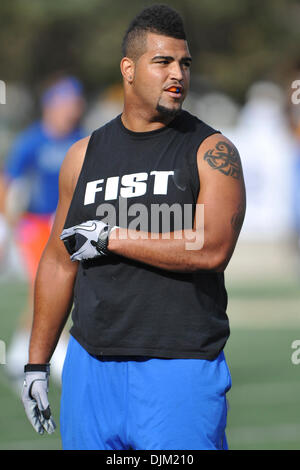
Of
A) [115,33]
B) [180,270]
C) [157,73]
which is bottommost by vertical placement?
[180,270]

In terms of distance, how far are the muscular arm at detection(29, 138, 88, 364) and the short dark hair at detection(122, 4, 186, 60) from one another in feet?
1.63

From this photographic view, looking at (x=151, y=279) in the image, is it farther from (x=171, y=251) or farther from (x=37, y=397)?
(x=37, y=397)

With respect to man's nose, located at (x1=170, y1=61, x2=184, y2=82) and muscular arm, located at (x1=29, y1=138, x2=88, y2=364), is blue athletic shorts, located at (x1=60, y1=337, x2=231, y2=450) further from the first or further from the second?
man's nose, located at (x1=170, y1=61, x2=184, y2=82)

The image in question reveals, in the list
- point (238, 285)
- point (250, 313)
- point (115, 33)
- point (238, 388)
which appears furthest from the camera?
point (115, 33)

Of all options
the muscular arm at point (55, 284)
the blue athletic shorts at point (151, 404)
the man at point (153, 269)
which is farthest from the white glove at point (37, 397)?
the blue athletic shorts at point (151, 404)

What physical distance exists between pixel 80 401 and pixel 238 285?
12826mm

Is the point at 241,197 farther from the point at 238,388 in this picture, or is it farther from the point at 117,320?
the point at 238,388

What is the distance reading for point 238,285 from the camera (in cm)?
1720

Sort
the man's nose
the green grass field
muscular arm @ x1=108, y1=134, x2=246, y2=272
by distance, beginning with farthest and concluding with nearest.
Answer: the green grass field
the man's nose
muscular arm @ x1=108, y1=134, x2=246, y2=272

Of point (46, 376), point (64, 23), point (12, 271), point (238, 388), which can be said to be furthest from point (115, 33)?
point (46, 376)

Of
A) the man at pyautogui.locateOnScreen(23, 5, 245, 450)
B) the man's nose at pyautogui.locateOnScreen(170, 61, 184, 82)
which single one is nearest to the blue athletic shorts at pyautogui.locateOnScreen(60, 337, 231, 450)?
the man at pyautogui.locateOnScreen(23, 5, 245, 450)

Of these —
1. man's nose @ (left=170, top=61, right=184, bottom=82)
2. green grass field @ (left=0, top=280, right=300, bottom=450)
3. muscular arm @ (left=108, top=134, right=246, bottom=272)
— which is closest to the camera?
muscular arm @ (left=108, top=134, right=246, bottom=272)

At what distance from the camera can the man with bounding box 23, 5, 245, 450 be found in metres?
4.34

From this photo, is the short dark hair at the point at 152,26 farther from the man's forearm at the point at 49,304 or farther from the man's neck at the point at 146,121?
the man's forearm at the point at 49,304
